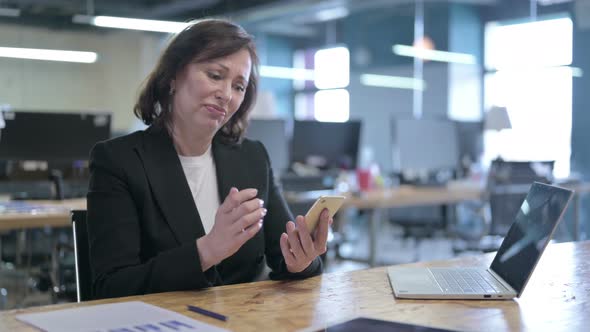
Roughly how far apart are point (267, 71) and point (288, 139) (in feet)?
20.1

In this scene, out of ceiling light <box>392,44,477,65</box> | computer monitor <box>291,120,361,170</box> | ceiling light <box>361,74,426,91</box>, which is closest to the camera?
computer monitor <box>291,120,361,170</box>

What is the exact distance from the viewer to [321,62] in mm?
11102

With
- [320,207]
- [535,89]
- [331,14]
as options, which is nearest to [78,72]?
[331,14]

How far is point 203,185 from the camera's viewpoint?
5.60 feet

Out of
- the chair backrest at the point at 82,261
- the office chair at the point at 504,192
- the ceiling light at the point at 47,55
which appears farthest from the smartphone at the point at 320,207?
the ceiling light at the point at 47,55

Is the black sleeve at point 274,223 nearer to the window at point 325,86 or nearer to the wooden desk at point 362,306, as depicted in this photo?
the wooden desk at point 362,306

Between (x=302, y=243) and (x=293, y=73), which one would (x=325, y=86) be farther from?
(x=302, y=243)

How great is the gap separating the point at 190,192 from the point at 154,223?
11 cm

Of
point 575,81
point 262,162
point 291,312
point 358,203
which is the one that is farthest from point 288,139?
point 575,81

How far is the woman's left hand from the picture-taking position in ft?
4.74

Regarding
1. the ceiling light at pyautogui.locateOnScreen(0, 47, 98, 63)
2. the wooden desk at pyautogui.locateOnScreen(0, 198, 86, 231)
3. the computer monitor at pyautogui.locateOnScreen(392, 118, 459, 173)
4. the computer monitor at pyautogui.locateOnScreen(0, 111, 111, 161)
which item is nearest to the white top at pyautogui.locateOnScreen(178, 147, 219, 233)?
the wooden desk at pyautogui.locateOnScreen(0, 198, 86, 231)

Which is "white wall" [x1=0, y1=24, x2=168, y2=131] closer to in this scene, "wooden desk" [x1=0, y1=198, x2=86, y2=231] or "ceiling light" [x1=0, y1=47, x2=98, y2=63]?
"ceiling light" [x1=0, y1=47, x2=98, y2=63]

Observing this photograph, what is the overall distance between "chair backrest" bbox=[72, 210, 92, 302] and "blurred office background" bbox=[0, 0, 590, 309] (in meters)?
0.79

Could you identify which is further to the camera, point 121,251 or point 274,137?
point 274,137
